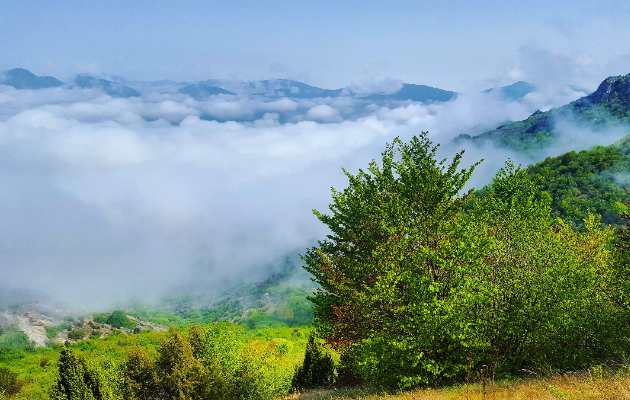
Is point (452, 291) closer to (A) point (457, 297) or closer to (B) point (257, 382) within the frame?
(A) point (457, 297)

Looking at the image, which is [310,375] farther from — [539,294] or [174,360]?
[539,294]

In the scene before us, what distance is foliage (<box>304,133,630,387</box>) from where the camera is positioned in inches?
664

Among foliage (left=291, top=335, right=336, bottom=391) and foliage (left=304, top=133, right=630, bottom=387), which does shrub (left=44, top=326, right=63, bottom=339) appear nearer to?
foliage (left=291, top=335, right=336, bottom=391)

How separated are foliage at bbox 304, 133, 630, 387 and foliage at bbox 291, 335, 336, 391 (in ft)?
58.0

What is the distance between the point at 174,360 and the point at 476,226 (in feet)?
79.2

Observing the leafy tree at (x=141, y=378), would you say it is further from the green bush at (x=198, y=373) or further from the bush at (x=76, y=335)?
the bush at (x=76, y=335)

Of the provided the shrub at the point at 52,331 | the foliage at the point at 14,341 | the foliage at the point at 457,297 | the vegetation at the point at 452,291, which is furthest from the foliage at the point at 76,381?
the shrub at the point at 52,331

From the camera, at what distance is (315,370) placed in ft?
121

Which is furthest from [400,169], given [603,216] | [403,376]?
[603,216]

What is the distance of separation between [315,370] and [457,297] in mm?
24021

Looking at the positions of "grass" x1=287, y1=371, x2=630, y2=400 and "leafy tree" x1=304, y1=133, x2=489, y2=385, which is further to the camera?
"leafy tree" x1=304, y1=133, x2=489, y2=385

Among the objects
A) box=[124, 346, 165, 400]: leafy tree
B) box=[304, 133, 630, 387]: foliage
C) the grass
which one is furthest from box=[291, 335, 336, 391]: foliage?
the grass

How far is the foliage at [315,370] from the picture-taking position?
119 feet

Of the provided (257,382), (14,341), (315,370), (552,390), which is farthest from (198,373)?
(14,341)
